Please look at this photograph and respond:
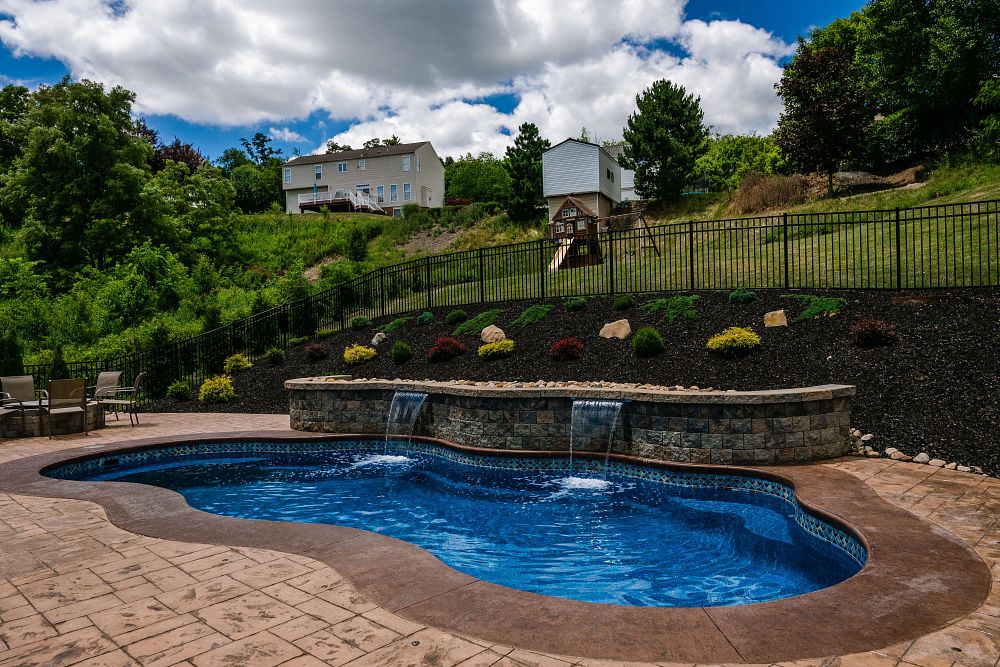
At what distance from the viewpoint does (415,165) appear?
49.9 meters

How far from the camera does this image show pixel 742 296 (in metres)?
12.2

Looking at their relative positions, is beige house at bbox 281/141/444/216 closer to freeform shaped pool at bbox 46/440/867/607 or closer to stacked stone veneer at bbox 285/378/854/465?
stacked stone veneer at bbox 285/378/854/465

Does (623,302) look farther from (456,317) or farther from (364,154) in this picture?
(364,154)


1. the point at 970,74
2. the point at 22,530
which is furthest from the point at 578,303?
the point at 970,74

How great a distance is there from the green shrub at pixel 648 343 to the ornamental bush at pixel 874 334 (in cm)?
334

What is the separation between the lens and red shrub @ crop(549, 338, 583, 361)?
12438 millimetres

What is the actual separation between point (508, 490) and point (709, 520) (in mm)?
2551

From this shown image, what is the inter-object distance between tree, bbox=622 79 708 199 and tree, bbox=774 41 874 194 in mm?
7076

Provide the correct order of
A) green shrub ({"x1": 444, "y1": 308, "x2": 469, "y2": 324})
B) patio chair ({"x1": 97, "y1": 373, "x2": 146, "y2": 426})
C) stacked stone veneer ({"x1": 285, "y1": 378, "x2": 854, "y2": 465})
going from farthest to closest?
green shrub ({"x1": 444, "y1": 308, "x2": 469, "y2": 324}) < patio chair ({"x1": 97, "y1": 373, "x2": 146, "y2": 426}) < stacked stone veneer ({"x1": 285, "y1": 378, "x2": 854, "y2": 465})

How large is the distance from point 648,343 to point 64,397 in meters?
10.9

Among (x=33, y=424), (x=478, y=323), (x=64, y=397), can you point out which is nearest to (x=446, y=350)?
(x=478, y=323)

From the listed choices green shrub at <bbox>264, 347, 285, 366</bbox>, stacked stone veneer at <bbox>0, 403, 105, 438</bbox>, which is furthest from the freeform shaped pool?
green shrub at <bbox>264, 347, 285, 366</bbox>

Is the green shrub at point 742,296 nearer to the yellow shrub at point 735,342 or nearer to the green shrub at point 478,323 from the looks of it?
the yellow shrub at point 735,342

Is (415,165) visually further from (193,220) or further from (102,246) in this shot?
(102,246)
